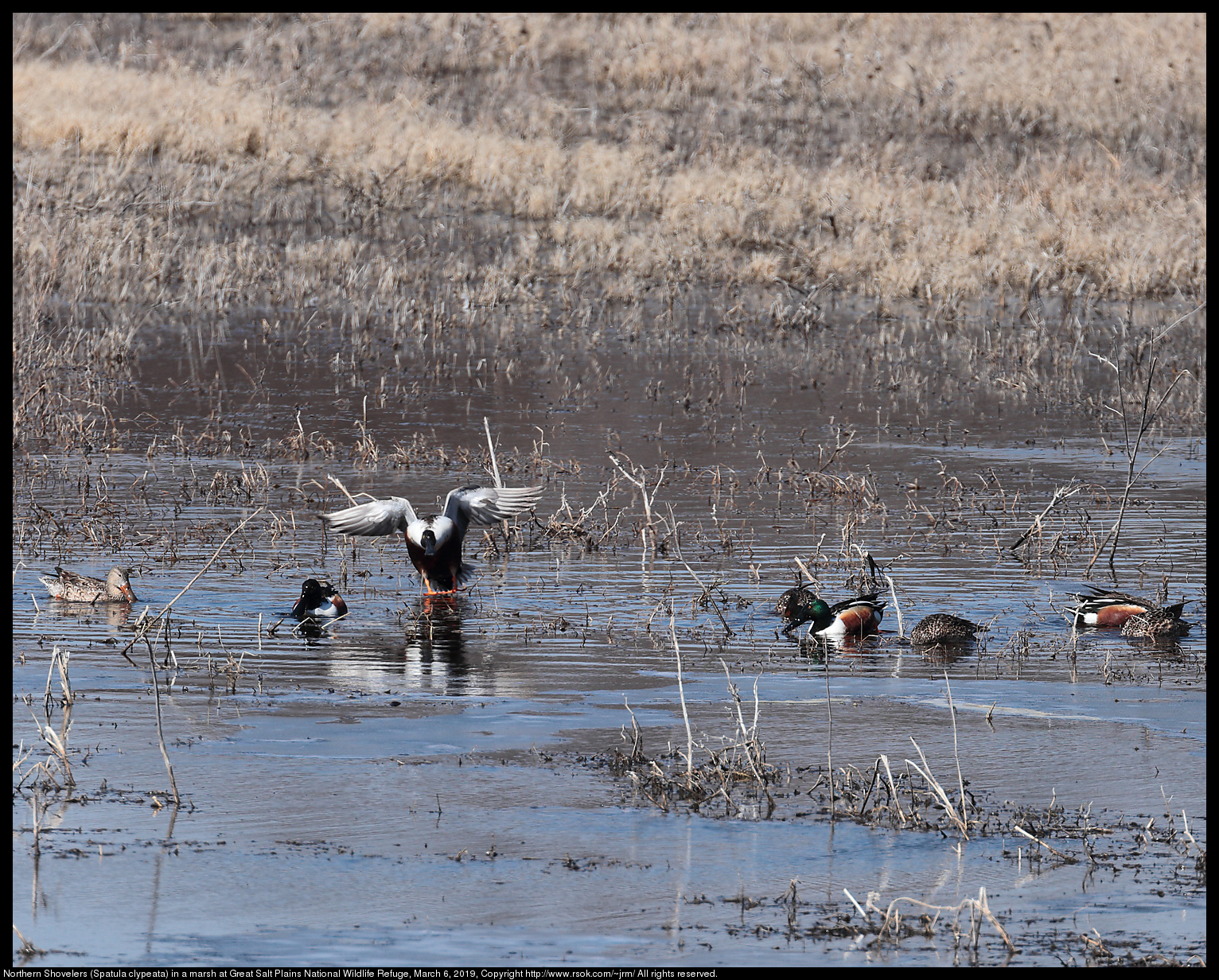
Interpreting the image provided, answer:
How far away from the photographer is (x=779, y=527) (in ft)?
42.2

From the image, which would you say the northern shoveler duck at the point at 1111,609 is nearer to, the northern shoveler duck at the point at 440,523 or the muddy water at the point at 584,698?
the muddy water at the point at 584,698

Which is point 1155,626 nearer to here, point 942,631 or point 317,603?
point 942,631

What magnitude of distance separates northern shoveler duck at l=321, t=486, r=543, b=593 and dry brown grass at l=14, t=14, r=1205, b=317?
6.19 m

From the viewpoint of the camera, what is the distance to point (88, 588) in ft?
33.2

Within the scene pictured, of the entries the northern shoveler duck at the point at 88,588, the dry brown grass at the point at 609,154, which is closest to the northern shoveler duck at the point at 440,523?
the northern shoveler duck at the point at 88,588

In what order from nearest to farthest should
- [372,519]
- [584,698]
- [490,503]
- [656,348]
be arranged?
[584,698], [372,519], [490,503], [656,348]

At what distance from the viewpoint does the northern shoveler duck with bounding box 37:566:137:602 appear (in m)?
10.1

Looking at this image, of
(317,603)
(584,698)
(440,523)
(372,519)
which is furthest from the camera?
(372,519)

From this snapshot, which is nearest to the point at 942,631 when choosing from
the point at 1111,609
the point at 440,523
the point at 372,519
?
the point at 1111,609

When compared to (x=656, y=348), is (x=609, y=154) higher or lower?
higher

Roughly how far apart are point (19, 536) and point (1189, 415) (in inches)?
414

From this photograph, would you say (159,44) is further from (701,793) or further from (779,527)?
(701,793)

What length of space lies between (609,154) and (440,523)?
18.5 m

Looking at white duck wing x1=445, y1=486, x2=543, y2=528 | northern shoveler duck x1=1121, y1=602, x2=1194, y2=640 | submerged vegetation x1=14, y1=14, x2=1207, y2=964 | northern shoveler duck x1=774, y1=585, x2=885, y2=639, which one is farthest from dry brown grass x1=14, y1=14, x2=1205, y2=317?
northern shoveler duck x1=1121, y1=602, x2=1194, y2=640
